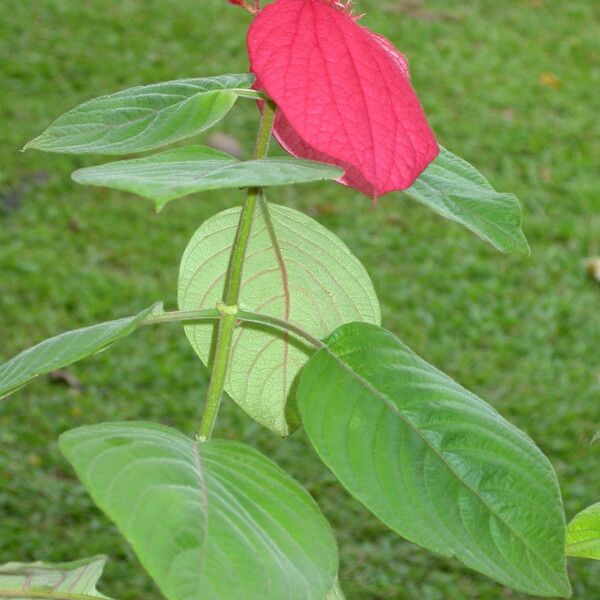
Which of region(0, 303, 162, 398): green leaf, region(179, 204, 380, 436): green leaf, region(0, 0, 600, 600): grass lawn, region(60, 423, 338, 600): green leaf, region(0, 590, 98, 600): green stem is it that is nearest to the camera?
region(60, 423, 338, 600): green leaf

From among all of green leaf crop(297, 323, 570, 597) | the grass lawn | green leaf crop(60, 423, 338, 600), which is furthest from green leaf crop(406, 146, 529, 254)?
the grass lawn

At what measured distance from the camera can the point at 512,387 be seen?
9.73 ft

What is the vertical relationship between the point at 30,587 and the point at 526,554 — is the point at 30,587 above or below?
below

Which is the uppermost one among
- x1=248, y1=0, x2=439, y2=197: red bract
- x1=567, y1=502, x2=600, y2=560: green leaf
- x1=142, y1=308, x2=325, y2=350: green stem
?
x1=248, y1=0, x2=439, y2=197: red bract

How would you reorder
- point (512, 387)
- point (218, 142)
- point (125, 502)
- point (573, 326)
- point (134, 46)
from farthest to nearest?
point (134, 46) < point (218, 142) < point (573, 326) < point (512, 387) < point (125, 502)

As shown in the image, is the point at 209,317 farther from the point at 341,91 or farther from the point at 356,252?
the point at 356,252

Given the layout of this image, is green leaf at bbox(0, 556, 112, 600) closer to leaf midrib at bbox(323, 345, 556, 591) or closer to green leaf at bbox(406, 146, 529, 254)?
leaf midrib at bbox(323, 345, 556, 591)

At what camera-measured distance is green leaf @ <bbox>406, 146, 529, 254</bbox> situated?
66 centimetres

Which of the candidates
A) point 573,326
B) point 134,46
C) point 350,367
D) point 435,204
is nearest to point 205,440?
point 350,367

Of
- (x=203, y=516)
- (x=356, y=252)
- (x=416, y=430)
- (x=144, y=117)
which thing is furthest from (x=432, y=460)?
(x=356, y=252)

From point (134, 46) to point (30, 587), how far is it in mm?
3930

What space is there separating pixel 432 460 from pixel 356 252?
2.83 metres

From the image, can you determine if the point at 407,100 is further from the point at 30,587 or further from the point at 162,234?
the point at 162,234

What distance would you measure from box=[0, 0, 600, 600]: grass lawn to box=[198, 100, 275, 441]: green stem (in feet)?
5.76
